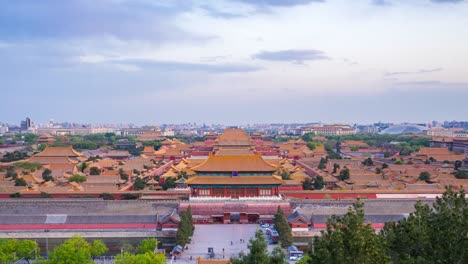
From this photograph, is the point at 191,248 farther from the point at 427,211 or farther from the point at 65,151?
the point at 65,151

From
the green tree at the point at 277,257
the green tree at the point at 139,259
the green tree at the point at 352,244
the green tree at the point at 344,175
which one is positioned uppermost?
the green tree at the point at 352,244

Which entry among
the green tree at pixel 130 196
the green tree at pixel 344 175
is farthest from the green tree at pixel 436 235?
the green tree at pixel 344 175

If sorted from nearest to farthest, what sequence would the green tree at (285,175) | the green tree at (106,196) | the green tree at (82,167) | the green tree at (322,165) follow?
the green tree at (106,196)
the green tree at (285,175)
the green tree at (82,167)
the green tree at (322,165)

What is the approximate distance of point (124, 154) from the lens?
2717 inches

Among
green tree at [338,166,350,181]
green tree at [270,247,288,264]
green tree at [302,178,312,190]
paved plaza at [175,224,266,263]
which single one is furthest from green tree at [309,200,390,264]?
green tree at [338,166,350,181]

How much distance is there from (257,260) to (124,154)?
57.6 meters

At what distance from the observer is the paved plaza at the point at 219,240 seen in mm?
23266

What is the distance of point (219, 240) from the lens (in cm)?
2583

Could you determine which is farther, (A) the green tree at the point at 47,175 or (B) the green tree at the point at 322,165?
(B) the green tree at the point at 322,165

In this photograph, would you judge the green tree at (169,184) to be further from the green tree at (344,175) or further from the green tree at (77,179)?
the green tree at (344,175)

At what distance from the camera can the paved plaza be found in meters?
23.3

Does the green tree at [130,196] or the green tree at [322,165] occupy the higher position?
the green tree at [322,165]

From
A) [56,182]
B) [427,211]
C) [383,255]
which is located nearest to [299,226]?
[427,211]

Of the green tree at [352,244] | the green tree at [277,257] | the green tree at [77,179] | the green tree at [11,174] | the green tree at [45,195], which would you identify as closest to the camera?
the green tree at [352,244]
